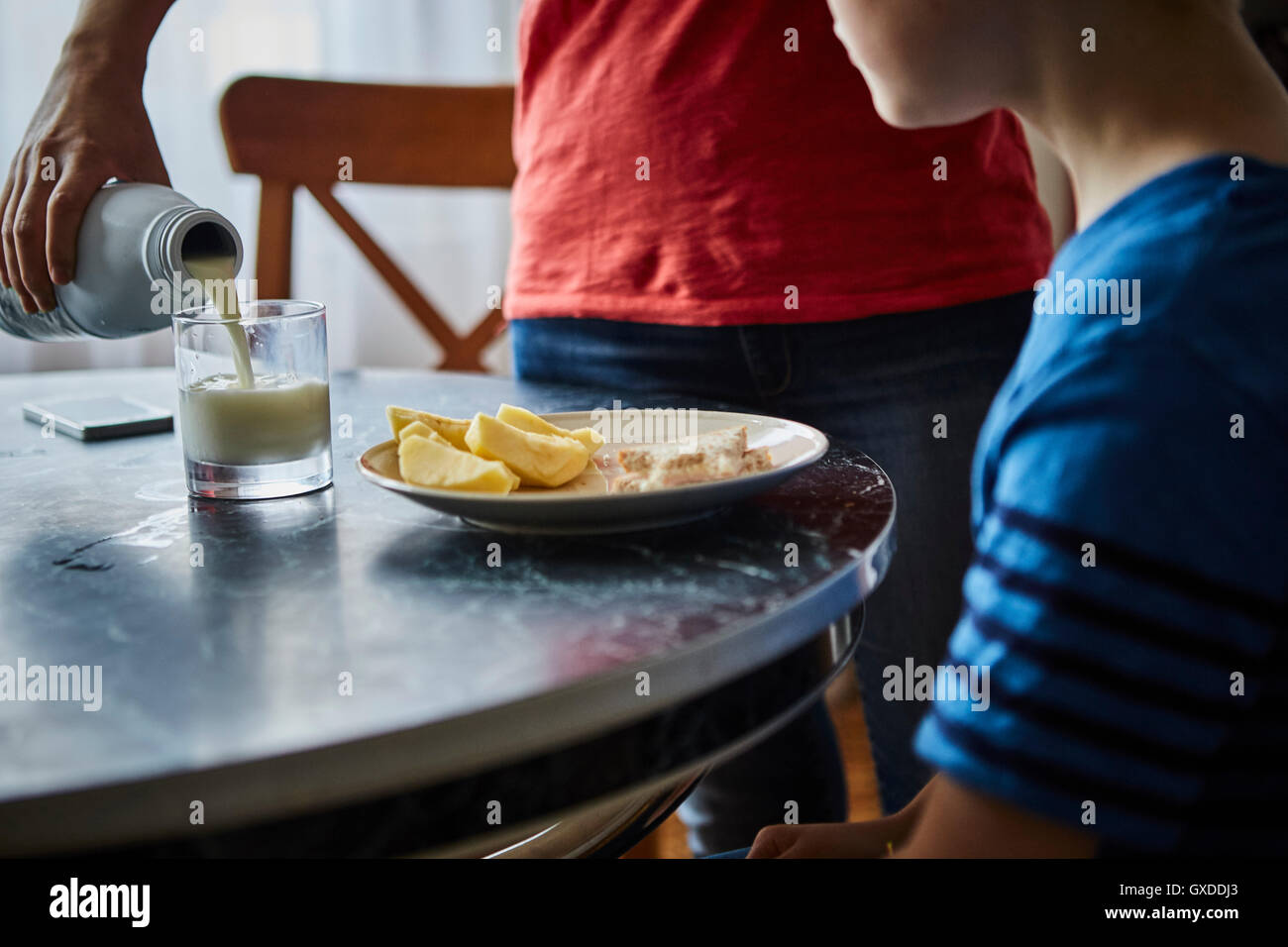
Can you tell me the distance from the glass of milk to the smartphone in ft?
0.70

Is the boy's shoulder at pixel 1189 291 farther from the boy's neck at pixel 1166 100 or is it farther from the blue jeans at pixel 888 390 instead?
the blue jeans at pixel 888 390

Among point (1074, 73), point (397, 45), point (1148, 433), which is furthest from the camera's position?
point (397, 45)

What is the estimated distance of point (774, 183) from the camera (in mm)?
930

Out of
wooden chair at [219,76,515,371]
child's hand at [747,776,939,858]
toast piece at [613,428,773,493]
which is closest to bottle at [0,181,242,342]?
toast piece at [613,428,773,493]

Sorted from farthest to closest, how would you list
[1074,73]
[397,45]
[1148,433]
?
1. [397,45]
2. [1074,73]
3. [1148,433]

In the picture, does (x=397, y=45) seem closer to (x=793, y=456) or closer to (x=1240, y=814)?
(x=793, y=456)

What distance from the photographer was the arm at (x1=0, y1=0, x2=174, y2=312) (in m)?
0.77

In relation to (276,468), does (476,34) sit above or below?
above

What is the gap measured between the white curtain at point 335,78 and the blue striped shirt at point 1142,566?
1919 mm

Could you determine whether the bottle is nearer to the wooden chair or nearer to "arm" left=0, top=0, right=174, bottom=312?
"arm" left=0, top=0, right=174, bottom=312

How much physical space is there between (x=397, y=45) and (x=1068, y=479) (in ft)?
7.50

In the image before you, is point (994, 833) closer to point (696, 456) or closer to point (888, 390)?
point (696, 456)

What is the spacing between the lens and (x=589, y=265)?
3.28 ft

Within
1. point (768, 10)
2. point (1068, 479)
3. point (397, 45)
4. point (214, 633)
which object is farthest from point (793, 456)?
point (397, 45)
